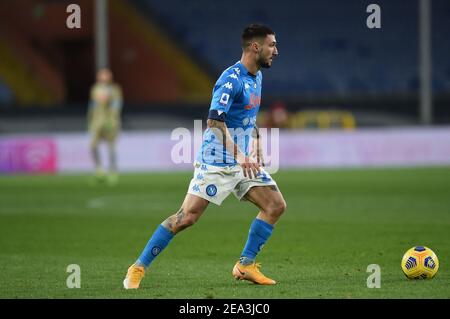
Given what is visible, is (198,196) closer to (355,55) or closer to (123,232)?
(123,232)

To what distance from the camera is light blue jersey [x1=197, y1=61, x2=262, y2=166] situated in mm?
8172

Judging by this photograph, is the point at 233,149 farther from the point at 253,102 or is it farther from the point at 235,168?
the point at 253,102

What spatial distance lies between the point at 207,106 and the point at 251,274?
23.4m

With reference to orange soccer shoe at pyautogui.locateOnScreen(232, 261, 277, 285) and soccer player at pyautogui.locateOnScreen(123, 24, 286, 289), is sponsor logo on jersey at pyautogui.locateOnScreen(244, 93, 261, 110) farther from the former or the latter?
orange soccer shoe at pyautogui.locateOnScreen(232, 261, 277, 285)

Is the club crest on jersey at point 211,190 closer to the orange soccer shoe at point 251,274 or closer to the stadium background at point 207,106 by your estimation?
the orange soccer shoe at point 251,274

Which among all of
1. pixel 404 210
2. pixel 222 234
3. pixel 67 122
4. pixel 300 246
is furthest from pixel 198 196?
pixel 67 122

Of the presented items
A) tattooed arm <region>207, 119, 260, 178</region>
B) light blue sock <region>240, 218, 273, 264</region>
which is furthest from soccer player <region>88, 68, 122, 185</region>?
tattooed arm <region>207, 119, 260, 178</region>

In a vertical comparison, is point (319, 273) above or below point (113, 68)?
below

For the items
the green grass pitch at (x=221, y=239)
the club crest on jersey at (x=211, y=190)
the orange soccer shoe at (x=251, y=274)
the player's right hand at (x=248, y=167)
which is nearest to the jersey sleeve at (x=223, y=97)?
the player's right hand at (x=248, y=167)

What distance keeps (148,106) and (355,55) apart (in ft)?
27.6

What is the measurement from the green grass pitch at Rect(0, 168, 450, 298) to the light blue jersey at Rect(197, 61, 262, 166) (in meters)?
1.12

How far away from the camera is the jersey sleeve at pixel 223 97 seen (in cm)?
815

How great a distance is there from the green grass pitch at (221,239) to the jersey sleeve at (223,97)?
1.44 metres

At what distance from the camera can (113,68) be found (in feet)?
116
